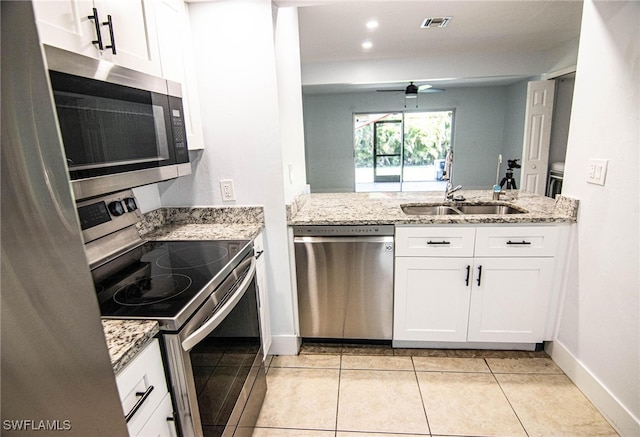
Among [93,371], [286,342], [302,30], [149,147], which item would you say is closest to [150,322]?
[93,371]

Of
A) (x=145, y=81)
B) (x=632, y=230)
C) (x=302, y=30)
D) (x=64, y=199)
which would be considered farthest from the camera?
(x=302, y=30)

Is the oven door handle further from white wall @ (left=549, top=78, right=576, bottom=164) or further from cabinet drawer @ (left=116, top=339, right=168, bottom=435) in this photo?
white wall @ (left=549, top=78, right=576, bottom=164)

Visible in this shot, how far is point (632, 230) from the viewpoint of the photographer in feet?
4.85

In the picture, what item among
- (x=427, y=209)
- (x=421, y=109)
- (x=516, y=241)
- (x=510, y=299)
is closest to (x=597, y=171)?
(x=516, y=241)

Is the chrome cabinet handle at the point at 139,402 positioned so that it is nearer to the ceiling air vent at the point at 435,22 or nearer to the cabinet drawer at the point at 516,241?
the cabinet drawer at the point at 516,241

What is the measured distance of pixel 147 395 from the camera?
917 mm

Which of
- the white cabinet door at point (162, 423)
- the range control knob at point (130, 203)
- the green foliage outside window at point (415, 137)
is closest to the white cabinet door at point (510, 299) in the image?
the white cabinet door at point (162, 423)

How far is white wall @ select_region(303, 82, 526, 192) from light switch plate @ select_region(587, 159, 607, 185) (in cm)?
621

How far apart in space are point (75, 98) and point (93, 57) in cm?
19

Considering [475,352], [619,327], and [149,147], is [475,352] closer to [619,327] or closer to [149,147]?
[619,327]

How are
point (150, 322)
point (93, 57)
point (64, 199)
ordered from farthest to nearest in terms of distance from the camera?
point (93, 57) < point (150, 322) < point (64, 199)

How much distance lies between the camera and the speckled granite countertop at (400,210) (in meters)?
1.91

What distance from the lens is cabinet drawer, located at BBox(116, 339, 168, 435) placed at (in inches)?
32.8

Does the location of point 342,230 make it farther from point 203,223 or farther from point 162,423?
point 162,423
